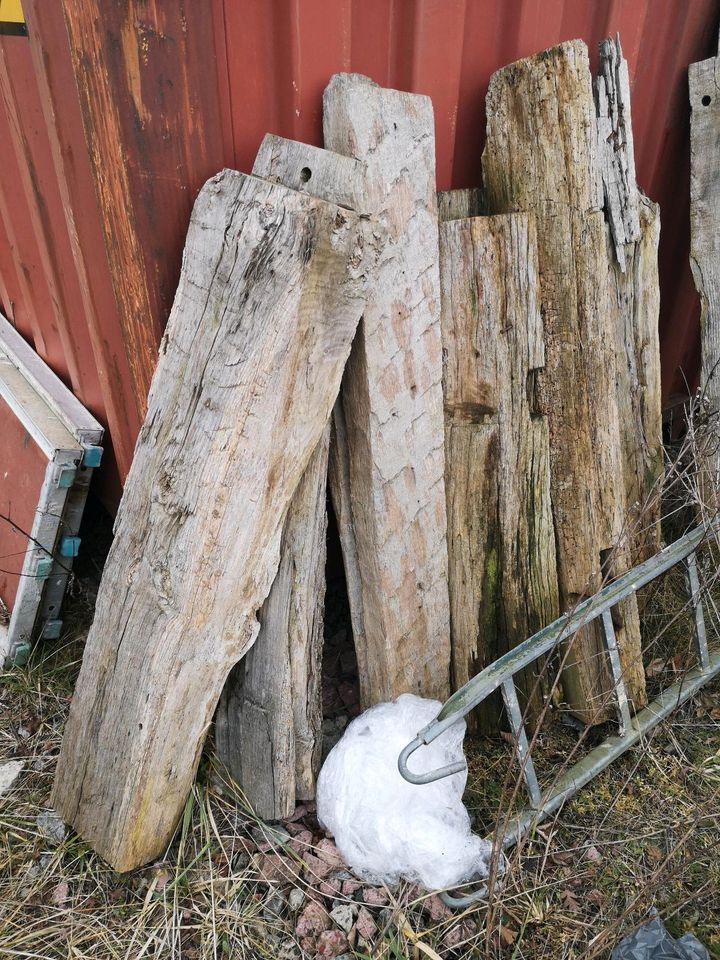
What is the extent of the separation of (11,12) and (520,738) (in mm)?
2513

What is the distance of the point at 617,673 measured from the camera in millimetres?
2018

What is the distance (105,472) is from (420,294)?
146 centimetres

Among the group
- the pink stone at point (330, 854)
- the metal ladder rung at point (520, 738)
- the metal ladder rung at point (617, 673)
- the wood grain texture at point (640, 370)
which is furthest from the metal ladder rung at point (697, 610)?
the pink stone at point (330, 854)

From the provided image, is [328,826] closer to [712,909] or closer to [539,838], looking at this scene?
[539,838]

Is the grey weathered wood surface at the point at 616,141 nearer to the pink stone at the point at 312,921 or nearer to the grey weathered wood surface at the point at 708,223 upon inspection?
the grey weathered wood surface at the point at 708,223

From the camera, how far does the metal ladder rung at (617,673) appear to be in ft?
6.30

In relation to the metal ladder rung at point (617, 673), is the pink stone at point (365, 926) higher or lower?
lower

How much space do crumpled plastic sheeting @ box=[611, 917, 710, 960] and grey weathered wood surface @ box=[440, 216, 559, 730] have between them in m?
0.69

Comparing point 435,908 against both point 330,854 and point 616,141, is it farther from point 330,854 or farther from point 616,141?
point 616,141

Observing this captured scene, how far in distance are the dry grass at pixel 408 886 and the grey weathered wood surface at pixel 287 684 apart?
111 mm

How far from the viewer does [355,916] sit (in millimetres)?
1663

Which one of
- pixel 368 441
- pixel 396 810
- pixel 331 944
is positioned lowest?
pixel 331 944

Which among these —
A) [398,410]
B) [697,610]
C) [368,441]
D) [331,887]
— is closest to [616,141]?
[398,410]

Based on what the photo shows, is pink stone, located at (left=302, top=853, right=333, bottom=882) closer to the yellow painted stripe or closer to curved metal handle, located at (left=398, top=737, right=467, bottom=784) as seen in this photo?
curved metal handle, located at (left=398, top=737, right=467, bottom=784)
